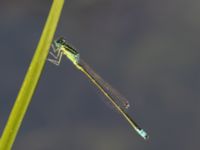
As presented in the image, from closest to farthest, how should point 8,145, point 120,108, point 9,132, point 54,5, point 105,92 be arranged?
point 8,145 < point 9,132 < point 54,5 < point 120,108 < point 105,92

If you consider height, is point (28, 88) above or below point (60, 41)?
below

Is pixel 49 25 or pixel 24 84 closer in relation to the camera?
pixel 24 84

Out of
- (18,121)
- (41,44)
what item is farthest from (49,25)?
(18,121)

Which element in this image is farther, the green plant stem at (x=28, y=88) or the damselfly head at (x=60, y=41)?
the damselfly head at (x=60, y=41)

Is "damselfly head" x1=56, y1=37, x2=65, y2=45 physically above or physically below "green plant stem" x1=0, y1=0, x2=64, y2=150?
above

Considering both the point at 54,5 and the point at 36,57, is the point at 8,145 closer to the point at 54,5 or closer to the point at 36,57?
the point at 36,57

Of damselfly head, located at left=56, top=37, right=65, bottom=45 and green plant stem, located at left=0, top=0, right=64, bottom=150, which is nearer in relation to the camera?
green plant stem, located at left=0, top=0, right=64, bottom=150

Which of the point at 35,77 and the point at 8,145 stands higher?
the point at 35,77

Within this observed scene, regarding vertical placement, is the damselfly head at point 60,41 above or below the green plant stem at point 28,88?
above
